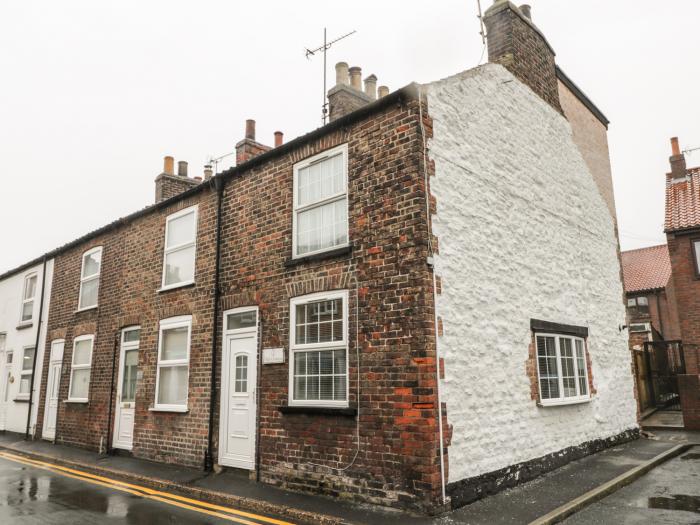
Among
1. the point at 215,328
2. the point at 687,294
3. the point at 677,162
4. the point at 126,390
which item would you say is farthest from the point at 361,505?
the point at 677,162

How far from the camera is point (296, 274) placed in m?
8.80

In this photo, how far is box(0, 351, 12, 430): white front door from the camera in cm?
1828

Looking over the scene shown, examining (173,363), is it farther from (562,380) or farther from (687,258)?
(687,258)

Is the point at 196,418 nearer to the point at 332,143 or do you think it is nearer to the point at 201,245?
the point at 201,245

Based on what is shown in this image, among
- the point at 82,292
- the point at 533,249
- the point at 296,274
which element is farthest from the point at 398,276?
the point at 82,292

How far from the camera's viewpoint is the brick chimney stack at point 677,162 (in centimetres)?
2067

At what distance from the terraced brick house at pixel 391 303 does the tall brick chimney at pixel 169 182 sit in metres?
2.50

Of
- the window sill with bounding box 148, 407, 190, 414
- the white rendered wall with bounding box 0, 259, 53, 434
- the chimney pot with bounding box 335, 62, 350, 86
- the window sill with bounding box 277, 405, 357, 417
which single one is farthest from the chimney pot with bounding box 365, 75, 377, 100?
the white rendered wall with bounding box 0, 259, 53, 434

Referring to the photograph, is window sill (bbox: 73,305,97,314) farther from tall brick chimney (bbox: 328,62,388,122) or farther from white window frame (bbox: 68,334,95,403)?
tall brick chimney (bbox: 328,62,388,122)

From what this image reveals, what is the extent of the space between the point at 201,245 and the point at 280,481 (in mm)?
5299

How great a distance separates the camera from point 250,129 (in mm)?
13352

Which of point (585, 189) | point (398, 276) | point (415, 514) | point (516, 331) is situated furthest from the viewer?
point (585, 189)

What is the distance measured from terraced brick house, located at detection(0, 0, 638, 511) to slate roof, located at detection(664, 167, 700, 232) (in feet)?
20.6

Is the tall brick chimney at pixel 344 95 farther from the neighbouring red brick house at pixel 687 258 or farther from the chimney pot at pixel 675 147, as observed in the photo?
the chimney pot at pixel 675 147
